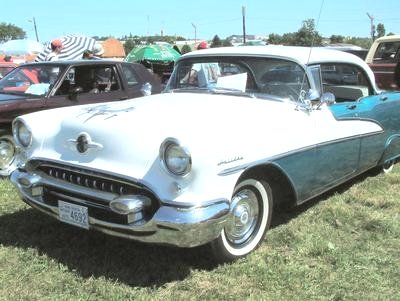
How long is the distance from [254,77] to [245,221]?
140 centimetres

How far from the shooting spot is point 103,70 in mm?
7508

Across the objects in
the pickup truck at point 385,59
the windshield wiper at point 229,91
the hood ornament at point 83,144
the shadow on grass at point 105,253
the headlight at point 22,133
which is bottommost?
the pickup truck at point 385,59

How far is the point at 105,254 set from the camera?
3.96 m

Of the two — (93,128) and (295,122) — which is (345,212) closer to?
(295,122)

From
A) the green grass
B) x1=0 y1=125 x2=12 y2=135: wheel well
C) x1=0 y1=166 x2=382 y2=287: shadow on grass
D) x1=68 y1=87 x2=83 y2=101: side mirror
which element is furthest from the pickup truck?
x1=0 y1=125 x2=12 y2=135: wheel well

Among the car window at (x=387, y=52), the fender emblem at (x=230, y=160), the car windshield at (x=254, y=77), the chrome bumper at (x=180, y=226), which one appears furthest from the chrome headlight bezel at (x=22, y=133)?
the car window at (x=387, y=52)

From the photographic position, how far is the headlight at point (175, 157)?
3.26 meters

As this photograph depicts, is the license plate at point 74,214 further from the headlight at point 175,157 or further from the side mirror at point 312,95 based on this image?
the side mirror at point 312,95

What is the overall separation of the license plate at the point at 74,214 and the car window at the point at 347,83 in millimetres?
3072

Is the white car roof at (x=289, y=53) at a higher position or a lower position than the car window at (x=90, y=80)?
higher

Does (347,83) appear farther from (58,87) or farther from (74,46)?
(74,46)

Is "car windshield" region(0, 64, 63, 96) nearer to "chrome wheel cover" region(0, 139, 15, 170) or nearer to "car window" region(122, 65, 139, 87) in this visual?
"chrome wheel cover" region(0, 139, 15, 170)

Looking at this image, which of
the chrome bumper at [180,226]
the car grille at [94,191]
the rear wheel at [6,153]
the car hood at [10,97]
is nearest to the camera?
the chrome bumper at [180,226]

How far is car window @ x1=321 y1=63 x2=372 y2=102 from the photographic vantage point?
5.69 metres
